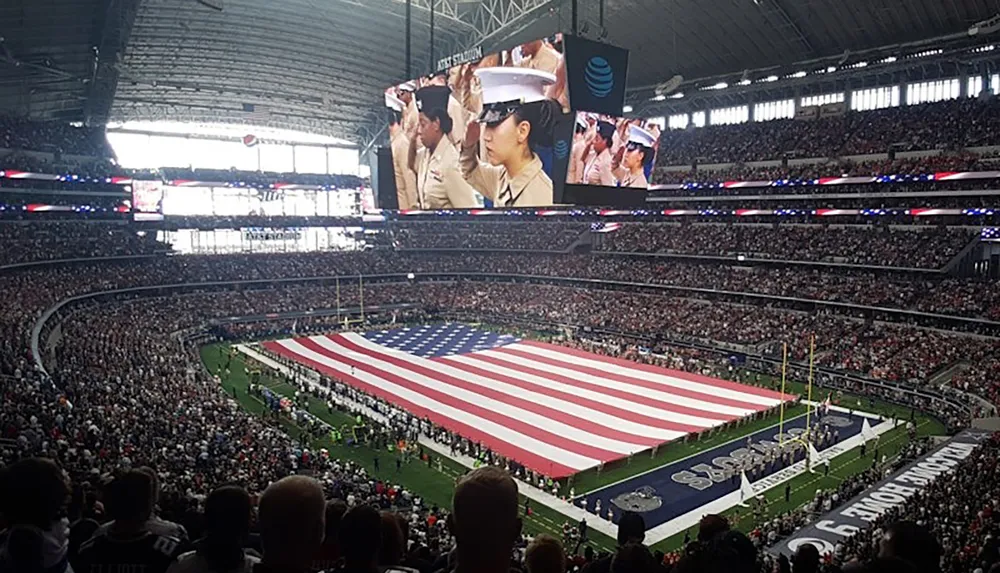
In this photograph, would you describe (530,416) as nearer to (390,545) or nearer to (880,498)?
(880,498)

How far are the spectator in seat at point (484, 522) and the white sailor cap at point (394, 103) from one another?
38.1 m

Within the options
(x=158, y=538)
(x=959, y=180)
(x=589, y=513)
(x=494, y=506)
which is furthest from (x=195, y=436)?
(x=959, y=180)

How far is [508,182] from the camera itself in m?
34.5

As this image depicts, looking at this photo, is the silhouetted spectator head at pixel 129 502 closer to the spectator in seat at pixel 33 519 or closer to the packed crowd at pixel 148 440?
the packed crowd at pixel 148 440

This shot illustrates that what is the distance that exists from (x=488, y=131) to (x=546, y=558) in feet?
105

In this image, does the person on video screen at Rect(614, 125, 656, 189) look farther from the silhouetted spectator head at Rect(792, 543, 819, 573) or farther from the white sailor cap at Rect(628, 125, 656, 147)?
the silhouetted spectator head at Rect(792, 543, 819, 573)

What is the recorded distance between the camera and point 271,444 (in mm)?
25281

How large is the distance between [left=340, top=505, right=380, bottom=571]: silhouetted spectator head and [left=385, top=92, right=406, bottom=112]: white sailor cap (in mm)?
37441

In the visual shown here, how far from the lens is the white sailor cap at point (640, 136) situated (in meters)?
35.3

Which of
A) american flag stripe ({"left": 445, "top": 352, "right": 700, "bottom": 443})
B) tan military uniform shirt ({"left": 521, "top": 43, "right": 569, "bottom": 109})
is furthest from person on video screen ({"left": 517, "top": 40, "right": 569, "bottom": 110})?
american flag stripe ({"left": 445, "top": 352, "right": 700, "bottom": 443})

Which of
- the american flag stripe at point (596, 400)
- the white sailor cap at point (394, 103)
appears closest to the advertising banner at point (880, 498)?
the american flag stripe at point (596, 400)

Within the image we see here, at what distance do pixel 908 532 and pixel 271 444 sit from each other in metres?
24.2

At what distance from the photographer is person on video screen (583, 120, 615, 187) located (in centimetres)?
3327

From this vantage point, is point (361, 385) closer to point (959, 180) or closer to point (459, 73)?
point (459, 73)
